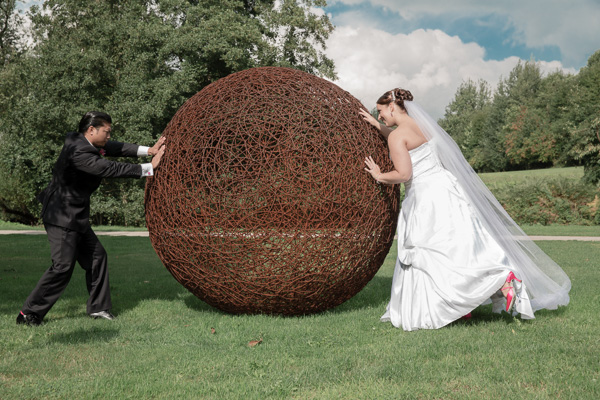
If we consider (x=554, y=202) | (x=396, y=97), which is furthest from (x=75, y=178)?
(x=554, y=202)

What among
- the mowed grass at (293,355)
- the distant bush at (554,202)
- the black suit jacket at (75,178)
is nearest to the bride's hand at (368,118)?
the mowed grass at (293,355)

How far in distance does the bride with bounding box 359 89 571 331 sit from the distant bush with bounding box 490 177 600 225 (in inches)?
603

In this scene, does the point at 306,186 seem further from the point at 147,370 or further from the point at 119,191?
the point at 119,191

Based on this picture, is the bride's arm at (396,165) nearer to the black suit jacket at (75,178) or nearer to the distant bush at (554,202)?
Answer: the black suit jacket at (75,178)

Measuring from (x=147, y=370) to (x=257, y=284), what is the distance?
127 cm

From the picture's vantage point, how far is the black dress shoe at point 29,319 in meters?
4.87

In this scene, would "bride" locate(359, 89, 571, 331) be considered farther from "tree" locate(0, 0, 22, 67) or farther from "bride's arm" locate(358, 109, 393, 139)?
"tree" locate(0, 0, 22, 67)

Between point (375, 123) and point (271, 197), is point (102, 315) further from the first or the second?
point (375, 123)

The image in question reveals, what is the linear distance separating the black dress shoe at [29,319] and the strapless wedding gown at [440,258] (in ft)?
11.3

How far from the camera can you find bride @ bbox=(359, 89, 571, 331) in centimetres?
462

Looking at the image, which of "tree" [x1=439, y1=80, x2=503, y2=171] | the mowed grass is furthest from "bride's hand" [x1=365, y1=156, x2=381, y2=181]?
"tree" [x1=439, y1=80, x2=503, y2=171]

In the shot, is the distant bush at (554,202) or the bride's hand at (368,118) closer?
the bride's hand at (368,118)

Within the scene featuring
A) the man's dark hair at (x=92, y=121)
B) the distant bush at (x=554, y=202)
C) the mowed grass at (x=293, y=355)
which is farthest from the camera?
the distant bush at (x=554, y=202)

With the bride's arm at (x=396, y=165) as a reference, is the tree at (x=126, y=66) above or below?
above
